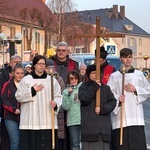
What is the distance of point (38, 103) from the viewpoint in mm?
6957

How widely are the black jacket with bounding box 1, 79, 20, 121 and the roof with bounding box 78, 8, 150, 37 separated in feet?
295

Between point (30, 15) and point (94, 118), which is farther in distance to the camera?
point (30, 15)

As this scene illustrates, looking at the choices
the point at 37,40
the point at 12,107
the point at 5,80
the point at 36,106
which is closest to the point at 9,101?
the point at 12,107

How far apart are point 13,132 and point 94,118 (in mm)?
1987

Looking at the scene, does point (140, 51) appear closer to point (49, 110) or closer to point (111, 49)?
point (111, 49)

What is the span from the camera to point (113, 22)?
101 metres

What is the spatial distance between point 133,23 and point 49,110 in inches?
3948

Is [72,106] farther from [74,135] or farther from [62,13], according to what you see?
[62,13]

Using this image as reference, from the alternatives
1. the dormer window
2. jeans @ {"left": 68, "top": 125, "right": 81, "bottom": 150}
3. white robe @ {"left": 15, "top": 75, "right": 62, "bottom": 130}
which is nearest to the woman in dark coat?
white robe @ {"left": 15, "top": 75, "right": 62, "bottom": 130}

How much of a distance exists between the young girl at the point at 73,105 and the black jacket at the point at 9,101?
0.90 m

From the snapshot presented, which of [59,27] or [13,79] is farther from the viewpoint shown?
[59,27]

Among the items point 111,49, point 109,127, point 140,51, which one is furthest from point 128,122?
point 140,51

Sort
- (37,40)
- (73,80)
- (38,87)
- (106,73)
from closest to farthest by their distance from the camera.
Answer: (38,87), (106,73), (73,80), (37,40)

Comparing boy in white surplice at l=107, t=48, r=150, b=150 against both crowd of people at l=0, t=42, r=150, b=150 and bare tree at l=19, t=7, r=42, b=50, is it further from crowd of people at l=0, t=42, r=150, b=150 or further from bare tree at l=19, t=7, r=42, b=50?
bare tree at l=19, t=7, r=42, b=50
